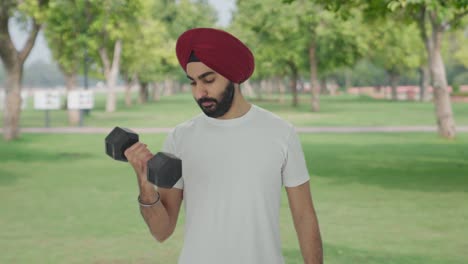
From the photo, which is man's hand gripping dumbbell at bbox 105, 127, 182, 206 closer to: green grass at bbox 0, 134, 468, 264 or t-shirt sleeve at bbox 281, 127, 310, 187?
t-shirt sleeve at bbox 281, 127, 310, 187

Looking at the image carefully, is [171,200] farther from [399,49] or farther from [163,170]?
[399,49]

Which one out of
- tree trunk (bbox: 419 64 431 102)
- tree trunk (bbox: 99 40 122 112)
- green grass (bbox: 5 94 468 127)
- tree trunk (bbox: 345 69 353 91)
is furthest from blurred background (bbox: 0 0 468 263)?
tree trunk (bbox: 345 69 353 91)

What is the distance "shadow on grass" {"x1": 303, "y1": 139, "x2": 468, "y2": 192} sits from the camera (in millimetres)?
15828

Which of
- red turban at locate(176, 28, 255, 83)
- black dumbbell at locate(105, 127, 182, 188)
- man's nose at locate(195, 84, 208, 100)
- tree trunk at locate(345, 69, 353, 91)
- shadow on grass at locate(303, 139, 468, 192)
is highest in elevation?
red turban at locate(176, 28, 255, 83)

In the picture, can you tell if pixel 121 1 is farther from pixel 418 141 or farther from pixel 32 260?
pixel 32 260

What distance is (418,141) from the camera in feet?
85.0

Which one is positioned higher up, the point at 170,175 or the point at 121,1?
the point at 121,1

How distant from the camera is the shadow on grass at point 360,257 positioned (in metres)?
8.86

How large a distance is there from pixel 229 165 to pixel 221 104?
0.74 ft

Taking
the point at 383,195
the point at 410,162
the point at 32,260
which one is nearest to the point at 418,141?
the point at 410,162

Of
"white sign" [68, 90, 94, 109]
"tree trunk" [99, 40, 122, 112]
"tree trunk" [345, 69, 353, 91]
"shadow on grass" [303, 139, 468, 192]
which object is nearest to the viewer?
"shadow on grass" [303, 139, 468, 192]

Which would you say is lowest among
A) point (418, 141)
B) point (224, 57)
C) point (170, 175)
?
point (418, 141)

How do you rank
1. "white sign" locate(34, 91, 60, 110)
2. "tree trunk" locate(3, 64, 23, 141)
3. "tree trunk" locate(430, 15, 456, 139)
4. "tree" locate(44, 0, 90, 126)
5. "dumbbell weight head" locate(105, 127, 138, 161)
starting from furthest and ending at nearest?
"tree" locate(44, 0, 90, 126) < "white sign" locate(34, 91, 60, 110) < "tree trunk" locate(3, 64, 23, 141) < "tree trunk" locate(430, 15, 456, 139) < "dumbbell weight head" locate(105, 127, 138, 161)

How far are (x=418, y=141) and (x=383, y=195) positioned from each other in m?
12.3
